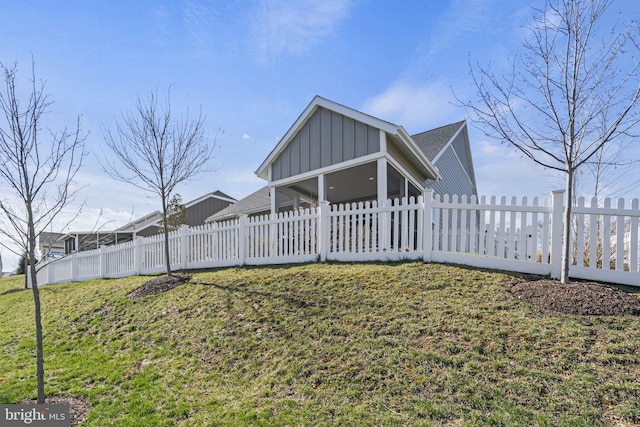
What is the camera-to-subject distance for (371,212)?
21.6ft

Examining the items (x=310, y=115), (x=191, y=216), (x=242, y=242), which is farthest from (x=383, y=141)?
(x=191, y=216)

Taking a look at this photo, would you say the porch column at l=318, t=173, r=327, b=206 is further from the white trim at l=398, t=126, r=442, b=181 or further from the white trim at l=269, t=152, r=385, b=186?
the white trim at l=398, t=126, r=442, b=181

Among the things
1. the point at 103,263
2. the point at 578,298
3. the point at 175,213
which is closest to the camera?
the point at 578,298

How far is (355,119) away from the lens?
8.55 m

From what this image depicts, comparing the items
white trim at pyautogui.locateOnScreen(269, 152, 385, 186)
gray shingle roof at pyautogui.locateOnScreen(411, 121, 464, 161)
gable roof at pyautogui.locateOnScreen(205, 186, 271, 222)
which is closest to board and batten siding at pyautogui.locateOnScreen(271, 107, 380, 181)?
white trim at pyautogui.locateOnScreen(269, 152, 385, 186)

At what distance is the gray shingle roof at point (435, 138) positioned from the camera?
13130 mm

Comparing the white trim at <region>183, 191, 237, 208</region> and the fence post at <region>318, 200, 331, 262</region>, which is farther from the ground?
the white trim at <region>183, 191, 237, 208</region>

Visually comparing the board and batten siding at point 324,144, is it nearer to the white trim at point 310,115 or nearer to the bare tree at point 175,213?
the white trim at point 310,115

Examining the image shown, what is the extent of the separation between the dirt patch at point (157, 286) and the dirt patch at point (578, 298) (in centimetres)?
640

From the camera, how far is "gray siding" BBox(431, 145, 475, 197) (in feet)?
44.1

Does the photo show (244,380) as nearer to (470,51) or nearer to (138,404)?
(138,404)

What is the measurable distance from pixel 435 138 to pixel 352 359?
1359 centimetres

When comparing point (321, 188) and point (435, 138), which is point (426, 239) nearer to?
point (321, 188)

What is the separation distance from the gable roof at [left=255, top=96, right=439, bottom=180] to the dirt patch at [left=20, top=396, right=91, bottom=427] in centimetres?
739
